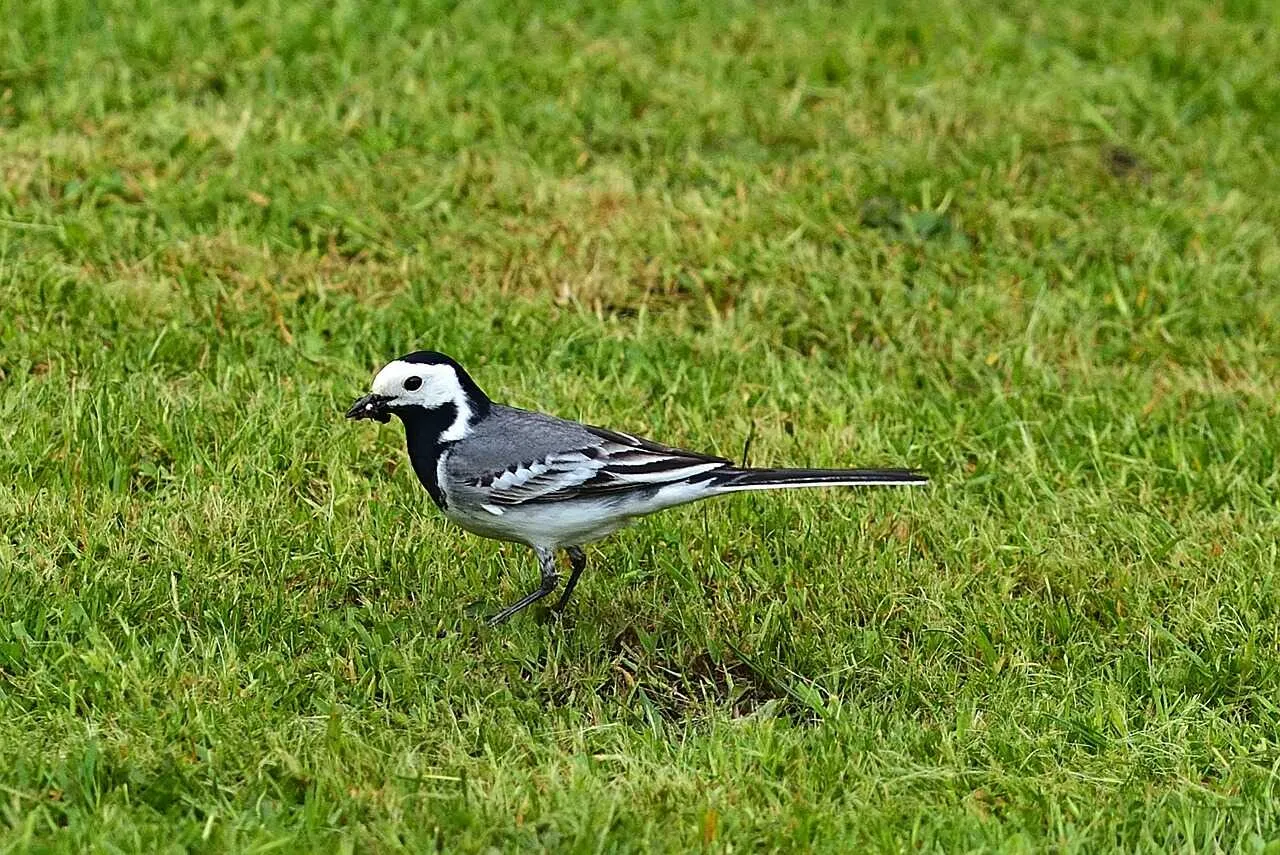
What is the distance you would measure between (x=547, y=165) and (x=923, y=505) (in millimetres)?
3135

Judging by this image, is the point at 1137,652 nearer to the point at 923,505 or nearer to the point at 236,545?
the point at 923,505

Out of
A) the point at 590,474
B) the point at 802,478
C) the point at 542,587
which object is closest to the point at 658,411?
the point at 542,587

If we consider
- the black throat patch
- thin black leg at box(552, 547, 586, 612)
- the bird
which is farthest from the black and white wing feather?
thin black leg at box(552, 547, 586, 612)

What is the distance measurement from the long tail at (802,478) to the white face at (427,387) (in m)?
0.89

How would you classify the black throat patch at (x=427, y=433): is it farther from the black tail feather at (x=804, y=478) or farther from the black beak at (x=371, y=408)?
the black tail feather at (x=804, y=478)

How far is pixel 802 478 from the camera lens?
539 centimetres

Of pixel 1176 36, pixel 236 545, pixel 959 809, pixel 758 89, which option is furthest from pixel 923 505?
pixel 1176 36

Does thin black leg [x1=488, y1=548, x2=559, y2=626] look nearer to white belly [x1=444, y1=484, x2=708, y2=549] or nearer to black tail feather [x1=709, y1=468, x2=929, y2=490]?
white belly [x1=444, y1=484, x2=708, y2=549]

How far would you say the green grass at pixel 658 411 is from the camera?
501 cm

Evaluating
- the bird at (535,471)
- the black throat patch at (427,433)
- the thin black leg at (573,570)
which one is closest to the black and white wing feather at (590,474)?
the bird at (535,471)

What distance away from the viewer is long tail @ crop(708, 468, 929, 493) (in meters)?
5.35

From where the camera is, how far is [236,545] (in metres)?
6.08

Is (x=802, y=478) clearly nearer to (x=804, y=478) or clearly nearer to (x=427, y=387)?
(x=804, y=478)

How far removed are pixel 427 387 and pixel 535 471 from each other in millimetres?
475
